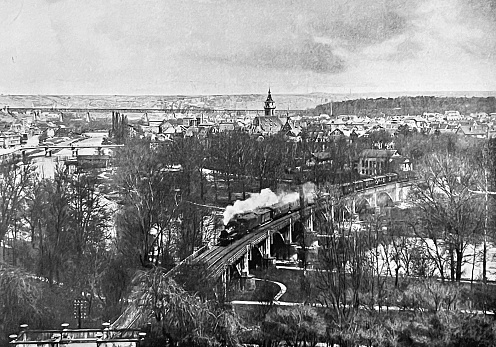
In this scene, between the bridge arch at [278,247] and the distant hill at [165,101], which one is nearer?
the bridge arch at [278,247]

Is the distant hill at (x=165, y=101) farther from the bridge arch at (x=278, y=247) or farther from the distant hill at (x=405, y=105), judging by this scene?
the bridge arch at (x=278, y=247)

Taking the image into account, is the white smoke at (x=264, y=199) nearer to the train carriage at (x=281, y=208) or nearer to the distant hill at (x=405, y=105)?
the train carriage at (x=281, y=208)

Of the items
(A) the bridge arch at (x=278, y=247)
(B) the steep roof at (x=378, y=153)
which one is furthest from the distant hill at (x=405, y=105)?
(A) the bridge arch at (x=278, y=247)

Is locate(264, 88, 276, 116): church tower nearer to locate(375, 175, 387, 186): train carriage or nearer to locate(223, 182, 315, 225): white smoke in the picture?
locate(223, 182, 315, 225): white smoke

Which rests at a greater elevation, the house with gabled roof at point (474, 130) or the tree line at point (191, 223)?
the house with gabled roof at point (474, 130)

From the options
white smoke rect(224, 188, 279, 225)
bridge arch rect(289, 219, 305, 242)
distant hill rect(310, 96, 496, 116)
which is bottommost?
bridge arch rect(289, 219, 305, 242)

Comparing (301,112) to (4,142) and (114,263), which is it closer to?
(114,263)

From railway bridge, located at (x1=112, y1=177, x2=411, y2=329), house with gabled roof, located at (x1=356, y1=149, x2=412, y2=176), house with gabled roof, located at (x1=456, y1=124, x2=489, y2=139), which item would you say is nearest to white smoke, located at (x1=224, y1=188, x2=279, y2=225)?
railway bridge, located at (x1=112, y1=177, x2=411, y2=329)

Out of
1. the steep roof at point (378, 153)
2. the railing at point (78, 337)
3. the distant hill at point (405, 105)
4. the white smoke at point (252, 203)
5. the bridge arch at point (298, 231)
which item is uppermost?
the distant hill at point (405, 105)
